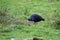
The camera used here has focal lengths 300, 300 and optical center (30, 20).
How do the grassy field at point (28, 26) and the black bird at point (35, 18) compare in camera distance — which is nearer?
the grassy field at point (28, 26)

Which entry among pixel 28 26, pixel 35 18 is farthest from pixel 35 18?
pixel 28 26

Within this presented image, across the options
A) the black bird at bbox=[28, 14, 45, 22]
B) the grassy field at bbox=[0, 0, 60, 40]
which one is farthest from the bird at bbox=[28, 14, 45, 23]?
the grassy field at bbox=[0, 0, 60, 40]

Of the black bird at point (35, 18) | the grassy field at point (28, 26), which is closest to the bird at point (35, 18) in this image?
the black bird at point (35, 18)

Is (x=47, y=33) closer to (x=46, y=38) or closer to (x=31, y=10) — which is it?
(x=46, y=38)

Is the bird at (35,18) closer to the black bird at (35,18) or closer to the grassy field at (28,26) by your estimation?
the black bird at (35,18)

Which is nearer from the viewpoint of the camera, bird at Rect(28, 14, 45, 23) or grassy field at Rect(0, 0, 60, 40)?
grassy field at Rect(0, 0, 60, 40)

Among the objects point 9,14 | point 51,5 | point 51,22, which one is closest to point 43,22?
point 51,22

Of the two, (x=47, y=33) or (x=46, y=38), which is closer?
(x=46, y=38)

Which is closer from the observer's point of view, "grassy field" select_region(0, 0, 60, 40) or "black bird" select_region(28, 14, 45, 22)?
"grassy field" select_region(0, 0, 60, 40)

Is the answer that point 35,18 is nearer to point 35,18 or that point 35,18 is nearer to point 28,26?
point 35,18

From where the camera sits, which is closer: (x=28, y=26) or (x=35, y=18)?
(x=28, y=26)

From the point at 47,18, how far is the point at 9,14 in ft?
5.12

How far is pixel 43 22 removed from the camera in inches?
432

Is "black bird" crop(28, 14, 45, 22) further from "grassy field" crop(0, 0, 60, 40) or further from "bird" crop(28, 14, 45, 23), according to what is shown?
Answer: "grassy field" crop(0, 0, 60, 40)
